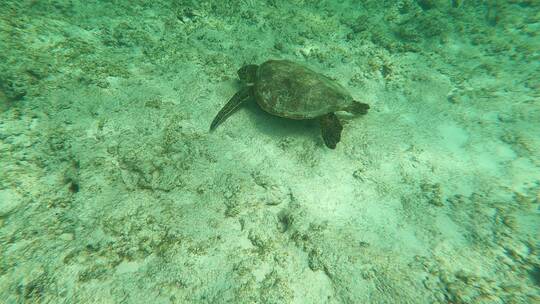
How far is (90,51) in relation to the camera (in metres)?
3.97

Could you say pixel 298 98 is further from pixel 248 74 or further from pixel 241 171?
pixel 241 171

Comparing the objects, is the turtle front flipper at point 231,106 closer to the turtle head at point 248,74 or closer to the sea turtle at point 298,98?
the sea turtle at point 298,98

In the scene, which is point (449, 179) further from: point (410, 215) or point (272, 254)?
point (272, 254)

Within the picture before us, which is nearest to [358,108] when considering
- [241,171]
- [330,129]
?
[330,129]

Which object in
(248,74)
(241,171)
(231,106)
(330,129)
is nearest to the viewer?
(241,171)

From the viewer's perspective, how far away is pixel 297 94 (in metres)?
3.28

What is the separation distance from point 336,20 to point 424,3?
2.56m

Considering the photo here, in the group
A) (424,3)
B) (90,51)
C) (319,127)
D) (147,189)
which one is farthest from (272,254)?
(424,3)

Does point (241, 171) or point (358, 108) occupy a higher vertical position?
point (358, 108)

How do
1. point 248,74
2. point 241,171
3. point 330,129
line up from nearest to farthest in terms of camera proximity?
point 241,171 → point 330,129 → point 248,74

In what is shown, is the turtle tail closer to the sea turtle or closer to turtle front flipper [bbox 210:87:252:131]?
the sea turtle

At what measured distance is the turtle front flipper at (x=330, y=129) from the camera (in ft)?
10.4

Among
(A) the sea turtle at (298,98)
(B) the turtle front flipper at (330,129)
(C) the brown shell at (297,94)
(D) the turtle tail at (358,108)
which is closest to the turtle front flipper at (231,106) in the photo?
(A) the sea turtle at (298,98)

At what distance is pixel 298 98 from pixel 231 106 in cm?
85
